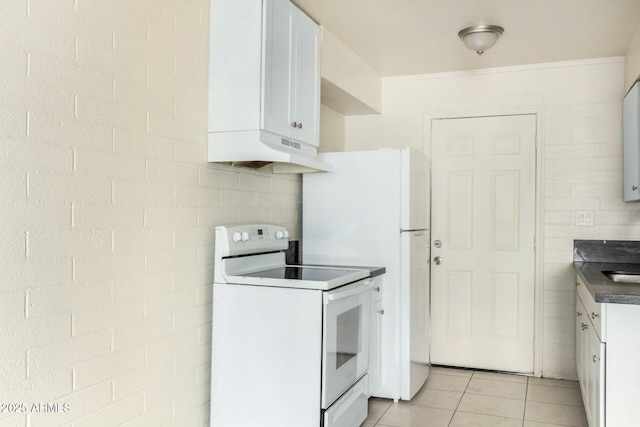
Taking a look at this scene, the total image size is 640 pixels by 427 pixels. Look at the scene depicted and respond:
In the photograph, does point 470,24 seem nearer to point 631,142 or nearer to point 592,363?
point 631,142

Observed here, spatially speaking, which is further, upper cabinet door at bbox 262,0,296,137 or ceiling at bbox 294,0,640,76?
ceiling at bbox 294,0,640,76

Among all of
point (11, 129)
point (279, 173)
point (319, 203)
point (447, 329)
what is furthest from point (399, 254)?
point (11, 129)

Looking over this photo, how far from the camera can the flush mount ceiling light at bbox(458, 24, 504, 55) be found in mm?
3395

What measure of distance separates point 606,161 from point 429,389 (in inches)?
83.4

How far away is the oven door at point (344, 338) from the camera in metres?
2.52

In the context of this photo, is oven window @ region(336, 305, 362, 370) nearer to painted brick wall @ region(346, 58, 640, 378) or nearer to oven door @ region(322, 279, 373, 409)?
oven door @ region(322, 279, 373, 409)

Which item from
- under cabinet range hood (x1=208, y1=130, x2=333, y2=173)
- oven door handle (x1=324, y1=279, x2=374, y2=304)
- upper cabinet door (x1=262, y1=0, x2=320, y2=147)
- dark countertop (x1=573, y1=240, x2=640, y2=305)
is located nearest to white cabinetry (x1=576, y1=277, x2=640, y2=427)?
dark countertop (x1=573, y1=240, x2=640, y2=305)

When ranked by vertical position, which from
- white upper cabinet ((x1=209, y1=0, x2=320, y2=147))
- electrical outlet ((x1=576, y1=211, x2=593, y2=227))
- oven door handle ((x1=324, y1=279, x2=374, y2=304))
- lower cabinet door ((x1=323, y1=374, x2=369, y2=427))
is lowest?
lower cabinet door ((x1=323, y1=374, x2=369, y2=427))

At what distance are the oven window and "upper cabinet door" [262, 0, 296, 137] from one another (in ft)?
3.28

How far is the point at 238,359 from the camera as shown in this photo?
262 centimetres

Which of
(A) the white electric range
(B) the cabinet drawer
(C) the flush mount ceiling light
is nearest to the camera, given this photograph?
(B) the cabinet drawer

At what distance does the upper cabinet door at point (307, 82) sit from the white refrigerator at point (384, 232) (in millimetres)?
536

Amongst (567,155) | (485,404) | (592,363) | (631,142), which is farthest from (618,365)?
(567,155)

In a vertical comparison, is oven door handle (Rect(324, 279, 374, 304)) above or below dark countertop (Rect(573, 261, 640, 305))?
below
